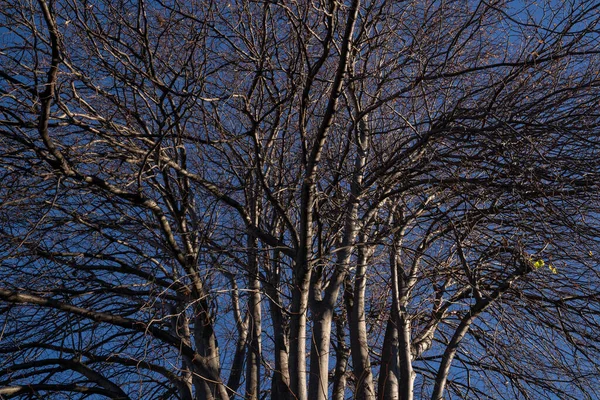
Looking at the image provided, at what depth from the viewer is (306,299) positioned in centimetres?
572

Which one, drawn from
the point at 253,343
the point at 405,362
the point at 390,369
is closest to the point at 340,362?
the point at 253,343

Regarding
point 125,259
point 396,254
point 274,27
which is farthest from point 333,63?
point 125,259

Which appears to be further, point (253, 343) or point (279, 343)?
point (253, 343)

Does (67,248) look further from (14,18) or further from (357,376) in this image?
(357,376)

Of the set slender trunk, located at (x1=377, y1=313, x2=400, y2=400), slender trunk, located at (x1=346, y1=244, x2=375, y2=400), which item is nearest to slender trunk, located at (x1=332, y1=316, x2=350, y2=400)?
slender trunk, located at (x1=346, y1=244, x2=375, y2=400)

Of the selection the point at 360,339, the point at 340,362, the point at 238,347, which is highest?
the point at 238,347

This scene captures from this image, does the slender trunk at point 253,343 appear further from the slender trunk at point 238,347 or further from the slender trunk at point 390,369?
the slender trunk at point 390,369

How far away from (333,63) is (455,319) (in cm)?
305

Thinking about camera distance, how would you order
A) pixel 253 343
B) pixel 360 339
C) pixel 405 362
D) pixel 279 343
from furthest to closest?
pixel 253 343 < pixel 279 343 < pixel 360 339 < pixel 405 362

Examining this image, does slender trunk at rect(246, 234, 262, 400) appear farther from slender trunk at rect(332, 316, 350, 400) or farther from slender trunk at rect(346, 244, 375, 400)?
slender trunk at rect(346, 244, 375, 400)

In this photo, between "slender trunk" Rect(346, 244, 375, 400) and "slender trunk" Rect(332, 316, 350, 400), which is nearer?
"slender trunk" Rect(346, 244, 375, 400)

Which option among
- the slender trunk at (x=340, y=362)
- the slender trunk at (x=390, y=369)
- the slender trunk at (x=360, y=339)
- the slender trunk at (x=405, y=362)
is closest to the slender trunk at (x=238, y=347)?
the slender trunk at (x=340, y=362)

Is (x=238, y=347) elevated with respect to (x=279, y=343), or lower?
elevated

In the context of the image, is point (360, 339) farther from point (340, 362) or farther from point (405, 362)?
point (340, 362)
